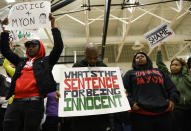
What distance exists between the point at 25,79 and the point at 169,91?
64.7 inches

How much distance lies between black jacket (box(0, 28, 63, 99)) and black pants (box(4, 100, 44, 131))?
0.15 m

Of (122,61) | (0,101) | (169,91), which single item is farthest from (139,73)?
(122,61)

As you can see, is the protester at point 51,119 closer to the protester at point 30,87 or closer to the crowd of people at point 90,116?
the crowd of people at point 90,116

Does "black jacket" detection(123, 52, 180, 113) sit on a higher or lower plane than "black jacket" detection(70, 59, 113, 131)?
higher

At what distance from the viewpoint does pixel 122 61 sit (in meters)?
9.40

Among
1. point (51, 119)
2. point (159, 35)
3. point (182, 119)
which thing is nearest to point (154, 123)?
point (182, 119)

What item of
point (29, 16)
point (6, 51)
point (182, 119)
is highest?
point (29, 16)

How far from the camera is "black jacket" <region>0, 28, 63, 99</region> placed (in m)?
1.41

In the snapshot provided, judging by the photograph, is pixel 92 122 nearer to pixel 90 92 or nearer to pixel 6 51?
pixel 90 92

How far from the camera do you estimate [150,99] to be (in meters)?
1.57

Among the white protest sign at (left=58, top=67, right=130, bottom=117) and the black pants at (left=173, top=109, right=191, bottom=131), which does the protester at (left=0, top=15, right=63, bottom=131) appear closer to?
the white protest sign at (left=58, top=67, right=130, bottom=117)

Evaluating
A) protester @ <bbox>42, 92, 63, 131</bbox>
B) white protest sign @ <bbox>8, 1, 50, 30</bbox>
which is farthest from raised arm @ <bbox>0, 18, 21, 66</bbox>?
protester @ <bbox>42, 92, 63, 131</bbox>

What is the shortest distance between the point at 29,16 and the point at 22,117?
123 centimetres

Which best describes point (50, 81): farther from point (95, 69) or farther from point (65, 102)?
point (95, 69)
